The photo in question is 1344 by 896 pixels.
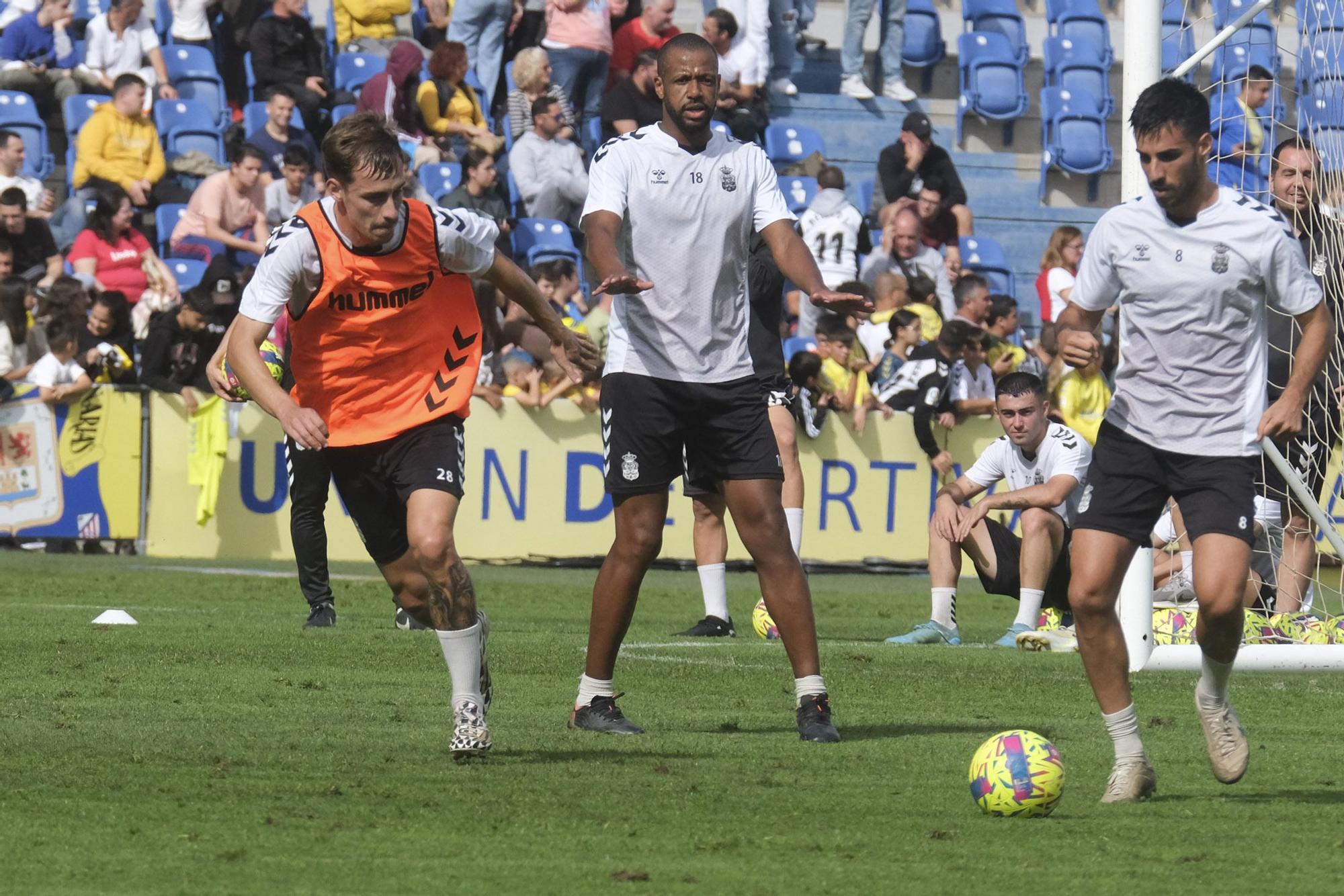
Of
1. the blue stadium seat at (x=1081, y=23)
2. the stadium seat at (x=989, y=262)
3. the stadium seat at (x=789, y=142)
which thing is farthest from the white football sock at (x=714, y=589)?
the blue stadium seat at (x=1081, y=23)

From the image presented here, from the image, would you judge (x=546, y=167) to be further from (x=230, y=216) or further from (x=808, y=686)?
(x=808, y=686)

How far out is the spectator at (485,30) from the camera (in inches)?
841

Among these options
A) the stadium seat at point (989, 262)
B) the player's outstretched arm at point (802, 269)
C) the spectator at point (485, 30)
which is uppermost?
the spectator at point (485, 30)

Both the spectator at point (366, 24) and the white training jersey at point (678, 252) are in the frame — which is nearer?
the white training jersey at point (678, 252)

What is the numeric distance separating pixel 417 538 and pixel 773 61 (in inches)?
714

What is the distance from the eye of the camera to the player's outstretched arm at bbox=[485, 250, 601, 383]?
23.8ft

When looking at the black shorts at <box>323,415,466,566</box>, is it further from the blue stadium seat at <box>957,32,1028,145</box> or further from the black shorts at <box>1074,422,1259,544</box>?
the blue stadium seat at <box>957,32,1028,145</box>

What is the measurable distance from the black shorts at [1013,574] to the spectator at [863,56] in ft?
42.2

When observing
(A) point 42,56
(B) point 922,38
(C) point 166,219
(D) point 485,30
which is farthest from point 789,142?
(A) point 42,56

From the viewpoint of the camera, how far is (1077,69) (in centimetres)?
2572

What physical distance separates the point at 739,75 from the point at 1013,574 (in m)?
11.1

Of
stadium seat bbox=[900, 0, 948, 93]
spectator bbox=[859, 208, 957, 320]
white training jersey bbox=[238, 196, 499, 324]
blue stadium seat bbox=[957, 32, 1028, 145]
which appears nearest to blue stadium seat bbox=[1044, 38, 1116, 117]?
blue stadium seat bbox=[957, 32, 1028, 145]

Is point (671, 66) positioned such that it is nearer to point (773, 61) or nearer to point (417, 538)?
point (417, 538)

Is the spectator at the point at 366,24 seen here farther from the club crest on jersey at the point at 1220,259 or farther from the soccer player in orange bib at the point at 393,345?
the club crest on jersey at the point at 1220,259
